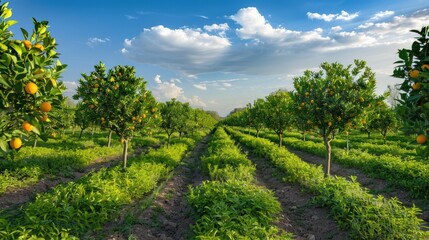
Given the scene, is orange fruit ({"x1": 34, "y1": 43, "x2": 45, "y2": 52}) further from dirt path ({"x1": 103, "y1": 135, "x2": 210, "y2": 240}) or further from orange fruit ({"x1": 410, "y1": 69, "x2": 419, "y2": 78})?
orange fruit ({"x1": 410, "y1": 69, "x2": 419, "y2": 78})

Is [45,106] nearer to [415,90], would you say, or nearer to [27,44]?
[27,44]

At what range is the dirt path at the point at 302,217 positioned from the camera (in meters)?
7.52

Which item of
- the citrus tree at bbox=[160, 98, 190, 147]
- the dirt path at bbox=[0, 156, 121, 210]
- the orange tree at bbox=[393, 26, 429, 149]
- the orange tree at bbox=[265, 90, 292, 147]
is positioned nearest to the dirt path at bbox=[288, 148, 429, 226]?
the orange tree at bbox=[265, 90, 292, 147]

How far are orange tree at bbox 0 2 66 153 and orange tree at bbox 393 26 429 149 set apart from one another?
498 cm

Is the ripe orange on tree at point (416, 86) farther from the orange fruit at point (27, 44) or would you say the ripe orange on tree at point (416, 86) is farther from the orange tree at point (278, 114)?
the orange tree at point (278, 114)

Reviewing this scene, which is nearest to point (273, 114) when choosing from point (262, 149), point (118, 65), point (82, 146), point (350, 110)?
point (262, 149)

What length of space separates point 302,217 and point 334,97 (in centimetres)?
526

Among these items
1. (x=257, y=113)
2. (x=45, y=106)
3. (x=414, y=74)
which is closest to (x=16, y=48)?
(x=45, y=106)

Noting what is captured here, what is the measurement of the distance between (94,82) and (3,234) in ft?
26.2

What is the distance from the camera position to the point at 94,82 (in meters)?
12.6

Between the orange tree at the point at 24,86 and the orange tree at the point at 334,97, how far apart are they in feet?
32.5

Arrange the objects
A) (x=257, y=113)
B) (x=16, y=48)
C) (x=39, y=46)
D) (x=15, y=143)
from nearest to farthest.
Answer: (x=16, y=48) → (x=15, y=143) → (x=39, y=46) → (x=257, y=113)

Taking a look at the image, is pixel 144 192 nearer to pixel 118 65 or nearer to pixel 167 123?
pixel 118 65

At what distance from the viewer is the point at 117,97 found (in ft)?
40.7
